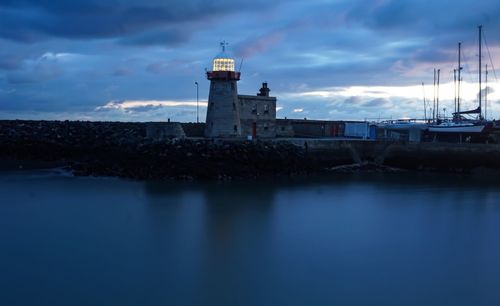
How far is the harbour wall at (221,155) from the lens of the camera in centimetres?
1845

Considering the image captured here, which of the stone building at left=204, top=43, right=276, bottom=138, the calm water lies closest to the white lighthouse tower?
the stone building at left=204, top=43, right=276, bottom=138

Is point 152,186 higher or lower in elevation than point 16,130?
lower

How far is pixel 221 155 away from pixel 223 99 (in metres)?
3.43

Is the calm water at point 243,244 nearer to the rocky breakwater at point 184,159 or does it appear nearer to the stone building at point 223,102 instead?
the rocky breakwater at point 184,159

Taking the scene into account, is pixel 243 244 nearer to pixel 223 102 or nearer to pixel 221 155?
pixel 221 155

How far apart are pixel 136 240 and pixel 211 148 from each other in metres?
8.42

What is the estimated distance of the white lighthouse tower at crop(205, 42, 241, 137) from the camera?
21656 mm

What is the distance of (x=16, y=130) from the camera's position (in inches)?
1174

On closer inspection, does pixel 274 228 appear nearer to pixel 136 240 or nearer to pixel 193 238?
pixel 193 238

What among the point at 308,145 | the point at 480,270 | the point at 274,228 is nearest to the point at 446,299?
the point at 480,270

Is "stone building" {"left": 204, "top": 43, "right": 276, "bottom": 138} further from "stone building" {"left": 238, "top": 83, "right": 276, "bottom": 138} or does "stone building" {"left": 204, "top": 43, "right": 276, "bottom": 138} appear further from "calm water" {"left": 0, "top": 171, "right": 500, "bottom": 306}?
"calm water" {"left": 0, "top": 171, "right": 500, "bottom": 306}

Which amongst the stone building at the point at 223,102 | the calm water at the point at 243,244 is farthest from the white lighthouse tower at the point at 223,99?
the calm water at the point at 243,244

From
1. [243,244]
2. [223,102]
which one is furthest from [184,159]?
[243,244]

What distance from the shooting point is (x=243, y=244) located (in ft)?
35.9
